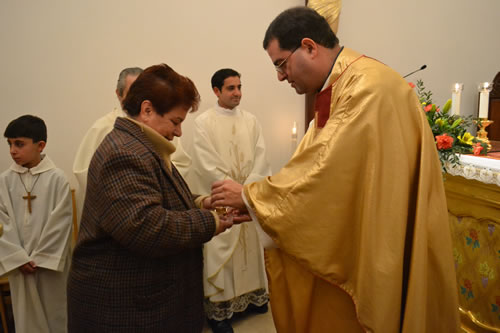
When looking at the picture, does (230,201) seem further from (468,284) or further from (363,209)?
(468,284)

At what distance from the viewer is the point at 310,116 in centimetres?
369

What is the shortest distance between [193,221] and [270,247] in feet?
1.24

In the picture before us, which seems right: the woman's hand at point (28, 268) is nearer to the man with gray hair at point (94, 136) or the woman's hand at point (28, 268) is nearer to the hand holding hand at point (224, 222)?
the man with gray hair at point (94, 136)

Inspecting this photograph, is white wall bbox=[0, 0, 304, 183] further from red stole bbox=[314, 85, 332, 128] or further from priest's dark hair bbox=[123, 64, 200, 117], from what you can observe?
red stole bbox=[314, 85, 332, 128]

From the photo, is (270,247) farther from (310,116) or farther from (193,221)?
(310,116)

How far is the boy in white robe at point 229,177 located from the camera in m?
2.79

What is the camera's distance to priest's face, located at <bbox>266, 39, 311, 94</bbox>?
58.1 inches

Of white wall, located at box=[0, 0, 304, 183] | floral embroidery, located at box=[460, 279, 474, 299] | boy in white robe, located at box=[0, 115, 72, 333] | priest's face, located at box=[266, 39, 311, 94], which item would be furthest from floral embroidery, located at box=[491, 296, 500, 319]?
boy in white robe, located at box=[0, 115, 72, 333]

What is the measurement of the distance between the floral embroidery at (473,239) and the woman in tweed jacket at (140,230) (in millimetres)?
1615

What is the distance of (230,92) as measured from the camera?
2967mm

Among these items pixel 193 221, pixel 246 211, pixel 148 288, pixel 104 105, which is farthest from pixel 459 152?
pixel 104 105

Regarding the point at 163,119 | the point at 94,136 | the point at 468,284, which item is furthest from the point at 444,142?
the point at 94,136

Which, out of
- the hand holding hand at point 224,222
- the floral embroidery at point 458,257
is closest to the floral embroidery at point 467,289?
the floral embroidery at point 458,257

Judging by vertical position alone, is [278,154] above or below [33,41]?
below
